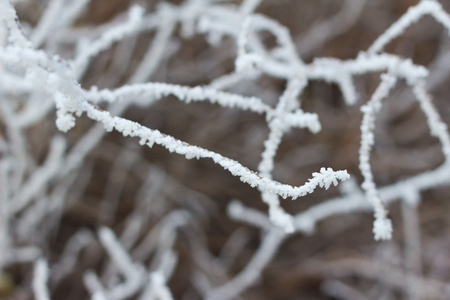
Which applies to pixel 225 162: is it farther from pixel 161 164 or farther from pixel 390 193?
pixel 161 164

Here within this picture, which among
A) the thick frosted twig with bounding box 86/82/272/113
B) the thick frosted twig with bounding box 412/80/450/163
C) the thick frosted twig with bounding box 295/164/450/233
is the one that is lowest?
the thick frosted twig with bounding box 412/80/450/163

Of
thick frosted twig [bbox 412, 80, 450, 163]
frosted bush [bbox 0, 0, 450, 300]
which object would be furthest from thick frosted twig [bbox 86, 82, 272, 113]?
thick frosted twig [bbox 412, 80, 450, 163]

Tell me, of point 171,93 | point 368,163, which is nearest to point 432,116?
point 368,163

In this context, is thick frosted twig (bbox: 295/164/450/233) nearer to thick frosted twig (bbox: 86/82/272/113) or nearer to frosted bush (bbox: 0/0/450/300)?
frosted bush (bbox: 0/0/450/300)

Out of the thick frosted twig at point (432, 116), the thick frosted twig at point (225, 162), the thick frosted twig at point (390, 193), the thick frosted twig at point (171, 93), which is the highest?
the thick frosted twig at point (390, 193)

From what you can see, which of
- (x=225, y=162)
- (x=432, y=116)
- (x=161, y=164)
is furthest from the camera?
(x=161, y=164)

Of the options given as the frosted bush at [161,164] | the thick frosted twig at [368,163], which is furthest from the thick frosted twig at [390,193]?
the thick frosted twig at [368,163]

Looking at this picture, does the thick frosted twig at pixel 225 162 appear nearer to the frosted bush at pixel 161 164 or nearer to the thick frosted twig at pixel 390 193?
the frosted bush at pixel 161 164

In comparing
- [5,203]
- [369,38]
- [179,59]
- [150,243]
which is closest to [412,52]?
[369,38]

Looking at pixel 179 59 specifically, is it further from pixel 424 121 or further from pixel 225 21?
pixel 424 121
